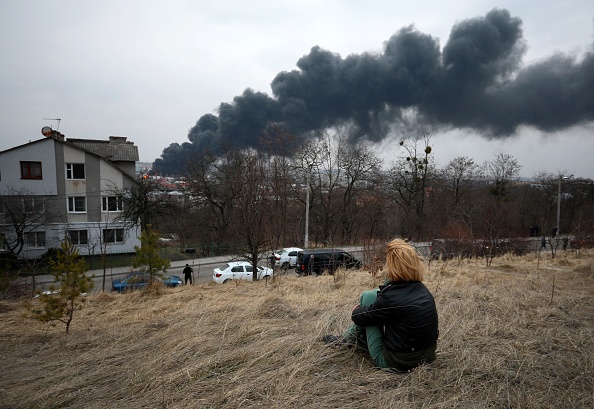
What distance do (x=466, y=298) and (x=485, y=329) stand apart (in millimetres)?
1746

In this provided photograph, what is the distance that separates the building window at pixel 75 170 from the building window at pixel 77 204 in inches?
61.4

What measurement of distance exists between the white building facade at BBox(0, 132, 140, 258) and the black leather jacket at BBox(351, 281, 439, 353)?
82.1 ft

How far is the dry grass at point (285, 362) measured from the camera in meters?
2.85

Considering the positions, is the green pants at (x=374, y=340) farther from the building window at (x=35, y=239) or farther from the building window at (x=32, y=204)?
the building window at (x=35, y=239)

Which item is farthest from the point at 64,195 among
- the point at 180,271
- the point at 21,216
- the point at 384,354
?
the point at 384,354

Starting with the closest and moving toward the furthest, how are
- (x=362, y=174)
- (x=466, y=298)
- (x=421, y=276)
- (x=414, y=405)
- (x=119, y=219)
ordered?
(x=414, y=405) → (x=421, y=276) → (x=466, y=298) → (x=119, y=219) → (x=362, y=174)

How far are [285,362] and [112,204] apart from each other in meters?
28.7

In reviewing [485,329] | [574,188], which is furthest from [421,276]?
[574,188]

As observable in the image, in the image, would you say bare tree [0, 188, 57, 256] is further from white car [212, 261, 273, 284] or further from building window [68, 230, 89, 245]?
white car [212, 261, 273, 284]

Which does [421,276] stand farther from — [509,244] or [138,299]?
[509,244]

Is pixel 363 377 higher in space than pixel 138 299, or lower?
higher

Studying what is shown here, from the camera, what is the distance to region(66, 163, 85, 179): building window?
27141 mm

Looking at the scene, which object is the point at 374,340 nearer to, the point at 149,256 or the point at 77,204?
the point at 149,256

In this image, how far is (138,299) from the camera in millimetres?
8008
